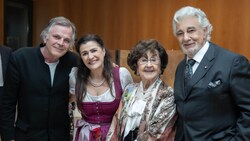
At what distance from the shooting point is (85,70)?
230 cm

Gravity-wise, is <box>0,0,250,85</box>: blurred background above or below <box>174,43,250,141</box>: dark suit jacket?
above

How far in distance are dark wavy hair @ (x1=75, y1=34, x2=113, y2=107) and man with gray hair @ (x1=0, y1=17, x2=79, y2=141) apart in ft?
0.43

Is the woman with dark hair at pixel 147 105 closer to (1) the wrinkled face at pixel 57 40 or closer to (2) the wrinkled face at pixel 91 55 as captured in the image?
(2) the wrinkled face at pixel 91 55

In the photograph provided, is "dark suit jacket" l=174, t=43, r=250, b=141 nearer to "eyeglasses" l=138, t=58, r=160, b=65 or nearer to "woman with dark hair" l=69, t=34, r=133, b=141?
"eyeglasses" l=138, t=58, r=160, b=65

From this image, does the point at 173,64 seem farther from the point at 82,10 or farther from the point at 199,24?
the point at 82,10

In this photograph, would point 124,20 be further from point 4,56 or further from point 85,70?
point 85,70

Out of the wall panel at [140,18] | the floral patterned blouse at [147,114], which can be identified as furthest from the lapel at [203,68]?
the wall panel at [140,18]

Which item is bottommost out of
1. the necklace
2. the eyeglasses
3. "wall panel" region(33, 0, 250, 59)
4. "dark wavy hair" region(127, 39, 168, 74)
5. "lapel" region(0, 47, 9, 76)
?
the necklace

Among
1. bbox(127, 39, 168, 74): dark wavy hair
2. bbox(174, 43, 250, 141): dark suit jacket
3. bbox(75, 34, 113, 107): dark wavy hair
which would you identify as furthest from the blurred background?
bbox(174, 43, 250, 141): dark suit jacket

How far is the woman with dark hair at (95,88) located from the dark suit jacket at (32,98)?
154 mm

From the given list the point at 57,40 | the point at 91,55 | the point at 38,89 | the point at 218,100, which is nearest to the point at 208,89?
the point at 218,100

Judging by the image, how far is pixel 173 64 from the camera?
3.75m

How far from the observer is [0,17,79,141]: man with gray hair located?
2275mm

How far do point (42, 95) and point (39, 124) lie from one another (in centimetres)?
21
